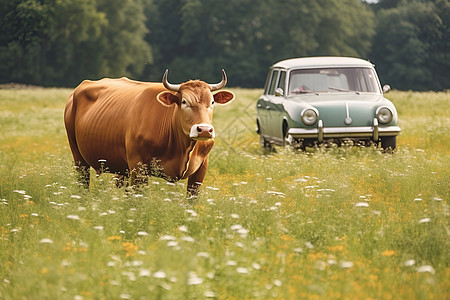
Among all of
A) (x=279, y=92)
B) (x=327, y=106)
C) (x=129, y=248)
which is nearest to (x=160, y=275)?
(x=129, y=248)

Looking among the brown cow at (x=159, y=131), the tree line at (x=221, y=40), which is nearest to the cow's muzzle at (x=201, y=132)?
the brown cow at (x=159, y=131)

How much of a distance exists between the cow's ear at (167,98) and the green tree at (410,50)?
156 ft

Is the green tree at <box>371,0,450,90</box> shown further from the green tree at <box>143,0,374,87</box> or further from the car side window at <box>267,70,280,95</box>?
the car side window at <box>267,70,280,95</box>

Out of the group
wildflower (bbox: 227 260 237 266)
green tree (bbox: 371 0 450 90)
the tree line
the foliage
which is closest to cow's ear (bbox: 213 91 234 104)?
wildflower (bbox: 227 260 237 266)

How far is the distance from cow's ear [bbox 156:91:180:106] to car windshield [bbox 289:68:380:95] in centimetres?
618

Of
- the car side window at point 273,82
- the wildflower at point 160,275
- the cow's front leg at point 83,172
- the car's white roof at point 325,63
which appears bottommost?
the cow's front leg at point 83,172

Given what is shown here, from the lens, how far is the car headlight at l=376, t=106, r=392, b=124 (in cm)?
1286

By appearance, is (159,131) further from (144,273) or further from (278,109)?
(278,109)

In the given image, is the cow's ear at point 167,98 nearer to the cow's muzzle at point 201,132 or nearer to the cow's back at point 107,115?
the cow's back at point 107,115

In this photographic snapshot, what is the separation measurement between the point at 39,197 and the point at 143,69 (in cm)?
6519

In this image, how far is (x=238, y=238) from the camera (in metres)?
5.71

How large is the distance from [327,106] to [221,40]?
60.1 m

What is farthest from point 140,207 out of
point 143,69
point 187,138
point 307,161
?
point 143,69

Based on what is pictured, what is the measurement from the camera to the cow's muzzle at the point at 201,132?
299 inches
